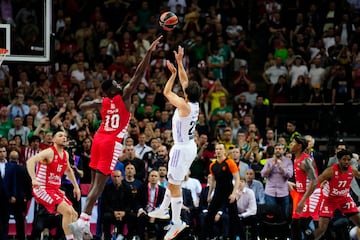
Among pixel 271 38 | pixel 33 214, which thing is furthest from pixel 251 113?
pixel 33 214

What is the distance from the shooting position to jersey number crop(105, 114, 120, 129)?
1545cm

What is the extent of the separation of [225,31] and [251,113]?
13.9 feet

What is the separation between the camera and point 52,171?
16844mm

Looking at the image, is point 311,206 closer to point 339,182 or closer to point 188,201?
point 339,182

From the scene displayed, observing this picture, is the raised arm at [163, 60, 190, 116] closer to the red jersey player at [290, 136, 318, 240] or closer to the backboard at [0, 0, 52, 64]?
the red jersey player at [290, 136, 318, 240]

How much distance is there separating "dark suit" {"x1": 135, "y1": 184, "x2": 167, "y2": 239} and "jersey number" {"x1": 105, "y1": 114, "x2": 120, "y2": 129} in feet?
14.7

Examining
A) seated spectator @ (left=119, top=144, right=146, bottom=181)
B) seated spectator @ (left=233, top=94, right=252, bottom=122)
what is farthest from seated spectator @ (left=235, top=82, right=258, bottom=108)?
seated spectator @ (left=119, top=144, right=146, bottom=181)

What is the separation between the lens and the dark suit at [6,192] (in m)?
18.3

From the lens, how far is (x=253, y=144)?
21.5 metres

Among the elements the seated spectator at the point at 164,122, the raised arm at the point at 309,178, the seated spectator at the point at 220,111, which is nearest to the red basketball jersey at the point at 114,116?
the raised arm at the point at 309,178

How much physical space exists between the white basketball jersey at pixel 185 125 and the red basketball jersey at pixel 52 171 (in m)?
2.29

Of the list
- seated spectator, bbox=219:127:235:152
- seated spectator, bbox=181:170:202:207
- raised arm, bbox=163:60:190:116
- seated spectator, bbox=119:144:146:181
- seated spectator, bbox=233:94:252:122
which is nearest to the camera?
raised arm, bbox=163:60:190:116

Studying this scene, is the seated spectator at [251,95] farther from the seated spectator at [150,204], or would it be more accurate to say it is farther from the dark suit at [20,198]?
the dark suit at [20,198]

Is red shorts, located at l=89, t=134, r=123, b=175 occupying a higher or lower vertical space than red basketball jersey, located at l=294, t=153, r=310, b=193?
higher
